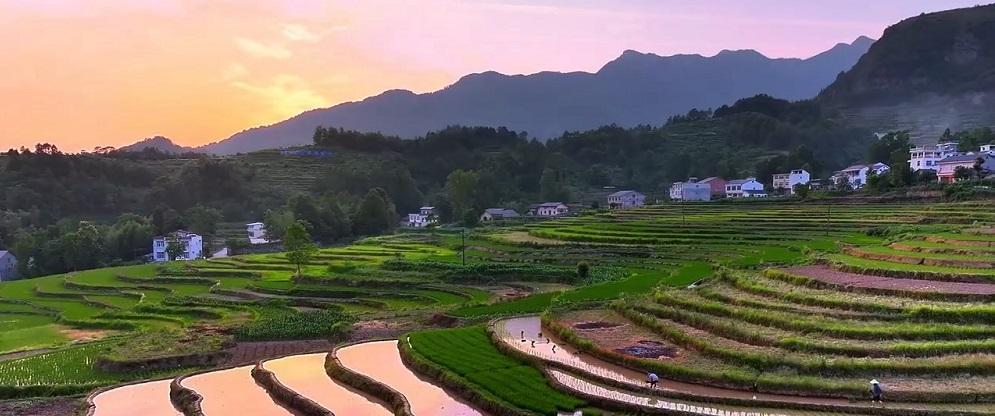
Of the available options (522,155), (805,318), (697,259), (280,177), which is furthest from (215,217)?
(805,318)

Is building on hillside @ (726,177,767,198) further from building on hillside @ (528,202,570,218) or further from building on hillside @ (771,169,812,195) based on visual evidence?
building on hillside @ (528,202,570,218)

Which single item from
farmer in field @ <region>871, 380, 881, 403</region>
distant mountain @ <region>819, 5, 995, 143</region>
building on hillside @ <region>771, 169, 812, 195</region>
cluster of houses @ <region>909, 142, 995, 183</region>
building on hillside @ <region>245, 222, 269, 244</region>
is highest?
distant mountain @ <region>819, 5, 995, 143</region>

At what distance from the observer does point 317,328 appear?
2800 centimetres

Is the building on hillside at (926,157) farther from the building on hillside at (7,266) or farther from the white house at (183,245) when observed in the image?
the building on hillside at (7,266)

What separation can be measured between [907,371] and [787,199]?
5450cm

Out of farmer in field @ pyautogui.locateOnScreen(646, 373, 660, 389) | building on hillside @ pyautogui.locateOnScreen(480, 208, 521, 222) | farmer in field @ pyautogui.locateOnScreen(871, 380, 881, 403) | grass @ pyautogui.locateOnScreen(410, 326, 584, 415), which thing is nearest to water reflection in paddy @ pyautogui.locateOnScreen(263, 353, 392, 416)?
grass @ pyautogui.locateOnScreen(410, 326, 584, 415)

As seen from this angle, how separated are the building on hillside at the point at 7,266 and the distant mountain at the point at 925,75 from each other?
143 meters

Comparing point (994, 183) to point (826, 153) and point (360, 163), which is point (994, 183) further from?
point (360, 163)

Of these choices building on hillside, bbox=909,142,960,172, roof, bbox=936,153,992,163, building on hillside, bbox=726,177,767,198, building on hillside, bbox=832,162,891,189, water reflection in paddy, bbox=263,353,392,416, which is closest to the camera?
water reflection in paddy, bbox=263,353,392,416

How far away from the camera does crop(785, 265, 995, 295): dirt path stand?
22.0m

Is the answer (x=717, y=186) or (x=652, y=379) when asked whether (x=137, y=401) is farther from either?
(x=717, y=186)

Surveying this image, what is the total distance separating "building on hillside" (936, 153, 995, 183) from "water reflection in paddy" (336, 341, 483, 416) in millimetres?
56182

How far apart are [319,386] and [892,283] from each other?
19.5 metres

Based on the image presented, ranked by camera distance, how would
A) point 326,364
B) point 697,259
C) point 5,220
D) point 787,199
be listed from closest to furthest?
point 326,364
point 697,259
point 787,199
point 5,220
